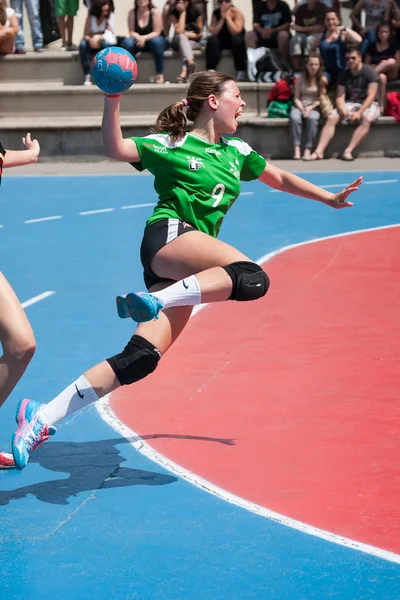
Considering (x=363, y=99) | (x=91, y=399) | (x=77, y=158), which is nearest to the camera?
(x=91, y=399)

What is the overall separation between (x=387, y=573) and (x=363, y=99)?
16383 mm

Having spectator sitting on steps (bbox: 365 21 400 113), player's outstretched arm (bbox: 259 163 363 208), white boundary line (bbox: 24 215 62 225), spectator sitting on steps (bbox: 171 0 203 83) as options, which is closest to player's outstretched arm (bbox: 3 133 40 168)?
player's outstretched arm (bbox: 259 163 363 208)

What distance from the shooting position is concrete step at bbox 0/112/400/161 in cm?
2000

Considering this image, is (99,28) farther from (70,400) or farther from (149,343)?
(70,400)

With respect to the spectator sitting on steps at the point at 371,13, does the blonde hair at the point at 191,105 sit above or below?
above

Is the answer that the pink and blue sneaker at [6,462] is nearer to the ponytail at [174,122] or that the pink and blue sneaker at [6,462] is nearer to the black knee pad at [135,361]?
the black knee pad at [135,361]

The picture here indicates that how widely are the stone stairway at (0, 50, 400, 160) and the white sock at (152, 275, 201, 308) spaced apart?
15.4 metres

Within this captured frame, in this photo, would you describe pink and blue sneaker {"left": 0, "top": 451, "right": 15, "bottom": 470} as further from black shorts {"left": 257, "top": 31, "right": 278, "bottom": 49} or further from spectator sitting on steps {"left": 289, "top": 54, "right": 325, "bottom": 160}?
black shorts {"left": 257, "top": 31, "right": 278, "bottom": 49}

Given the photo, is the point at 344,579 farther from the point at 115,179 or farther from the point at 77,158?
the point at 77,158

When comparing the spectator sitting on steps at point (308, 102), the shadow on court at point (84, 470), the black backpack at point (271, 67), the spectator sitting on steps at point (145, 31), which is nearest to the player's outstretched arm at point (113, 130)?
the shadow on court at point (84, 470)

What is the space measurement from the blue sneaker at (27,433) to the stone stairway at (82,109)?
51.4ft

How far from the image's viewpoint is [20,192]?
55.6ft

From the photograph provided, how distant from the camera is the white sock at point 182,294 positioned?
5027mm

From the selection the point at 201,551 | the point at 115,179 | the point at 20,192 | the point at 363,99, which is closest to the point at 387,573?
the point at 201,551
